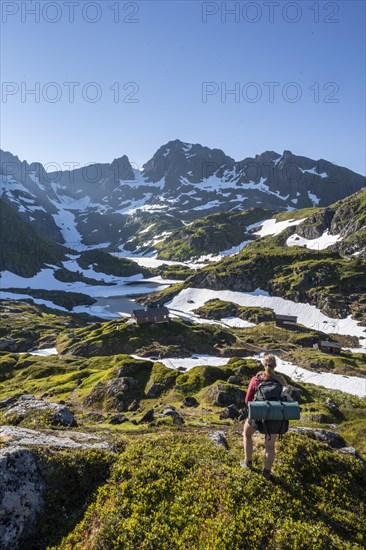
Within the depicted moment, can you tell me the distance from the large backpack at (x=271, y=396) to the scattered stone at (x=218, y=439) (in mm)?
4284

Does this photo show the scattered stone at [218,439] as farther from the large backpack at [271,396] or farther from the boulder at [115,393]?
the boulder at [115,393]

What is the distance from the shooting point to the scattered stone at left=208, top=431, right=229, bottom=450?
15413 millimetres

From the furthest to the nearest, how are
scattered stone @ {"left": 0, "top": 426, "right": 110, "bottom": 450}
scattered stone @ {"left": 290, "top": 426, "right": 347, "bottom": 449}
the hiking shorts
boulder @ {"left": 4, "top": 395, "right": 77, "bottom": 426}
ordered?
1. boulder @ {"left": 4, "top": 395, "right": 77, "bottom": 426}
2. scattered stone @ {"left": 290, "top": 426, "right": 347, "bottom": 449}
3. scattered stone @ {"left": 0, "top": 426, "right": 110, "bottom": 450}
4. the hiking shorts

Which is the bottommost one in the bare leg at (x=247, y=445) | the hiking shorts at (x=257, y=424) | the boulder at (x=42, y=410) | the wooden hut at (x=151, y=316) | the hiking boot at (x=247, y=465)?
the wooden hut at (x=151, y=316)

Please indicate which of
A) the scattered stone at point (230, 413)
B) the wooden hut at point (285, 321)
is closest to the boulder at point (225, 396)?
the scattered stone at point (230, 413)

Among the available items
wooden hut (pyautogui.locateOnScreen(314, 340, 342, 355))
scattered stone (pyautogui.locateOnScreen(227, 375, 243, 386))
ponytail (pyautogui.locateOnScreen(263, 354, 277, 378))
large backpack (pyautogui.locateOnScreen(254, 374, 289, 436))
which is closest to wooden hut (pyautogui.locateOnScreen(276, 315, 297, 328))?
wooden hut (pyautogui.locateOnScreen(314, 340, 342, 355))

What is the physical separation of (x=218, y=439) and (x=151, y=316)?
348ft

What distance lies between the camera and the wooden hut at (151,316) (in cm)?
12019

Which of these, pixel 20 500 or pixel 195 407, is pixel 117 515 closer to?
pixel 20 500

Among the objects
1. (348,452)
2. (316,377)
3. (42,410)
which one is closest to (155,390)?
(42,410)

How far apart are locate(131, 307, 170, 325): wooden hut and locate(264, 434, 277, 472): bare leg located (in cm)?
10913

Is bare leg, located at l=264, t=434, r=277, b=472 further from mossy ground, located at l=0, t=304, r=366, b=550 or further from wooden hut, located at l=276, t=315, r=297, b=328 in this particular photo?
wooden hut, located at l=276, t=315, r=297, b=328

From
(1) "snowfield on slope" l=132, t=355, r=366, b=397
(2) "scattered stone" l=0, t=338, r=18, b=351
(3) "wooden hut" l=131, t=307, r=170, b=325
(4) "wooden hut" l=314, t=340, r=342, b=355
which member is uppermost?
(3) "wooden hut" l=131, t=307, r=170, b=325

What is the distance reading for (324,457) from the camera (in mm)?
14133
